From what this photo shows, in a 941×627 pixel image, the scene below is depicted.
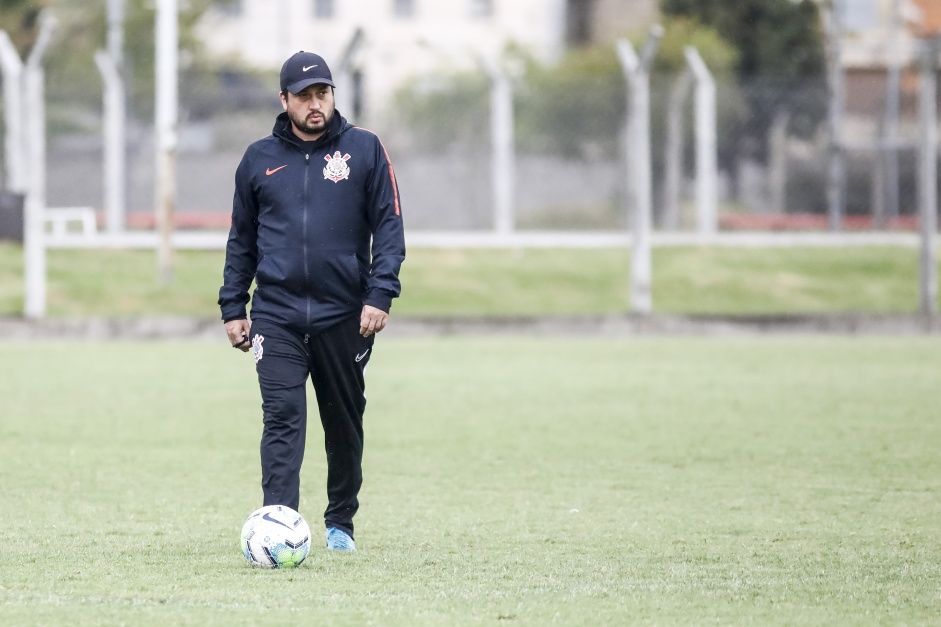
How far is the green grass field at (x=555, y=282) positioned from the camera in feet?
59.7

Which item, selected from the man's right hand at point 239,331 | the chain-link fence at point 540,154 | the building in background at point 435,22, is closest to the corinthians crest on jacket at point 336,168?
the man's right hand at point 239,331

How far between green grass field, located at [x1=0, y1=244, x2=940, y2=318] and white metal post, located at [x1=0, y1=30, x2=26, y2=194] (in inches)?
31.5

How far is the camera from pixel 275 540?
19.0 feet

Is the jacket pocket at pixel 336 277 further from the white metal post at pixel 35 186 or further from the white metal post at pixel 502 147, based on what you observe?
the white metal post at pixel 502 147

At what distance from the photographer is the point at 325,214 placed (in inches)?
244

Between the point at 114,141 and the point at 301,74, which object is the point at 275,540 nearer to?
the point at 301,74

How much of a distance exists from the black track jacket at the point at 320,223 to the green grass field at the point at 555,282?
11.5 meters

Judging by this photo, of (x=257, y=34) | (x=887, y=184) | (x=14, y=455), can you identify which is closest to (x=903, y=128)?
(x=887, y=184)

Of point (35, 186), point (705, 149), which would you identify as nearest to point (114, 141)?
point (35, 186)

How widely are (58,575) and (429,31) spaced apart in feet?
206

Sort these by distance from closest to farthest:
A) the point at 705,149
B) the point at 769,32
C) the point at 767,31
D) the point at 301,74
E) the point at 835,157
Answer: the point at 301,74 < the point at 705,149 < the point at 835,157 < the point at 769,32 < the point at 767,31

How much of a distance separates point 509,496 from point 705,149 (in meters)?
12.4

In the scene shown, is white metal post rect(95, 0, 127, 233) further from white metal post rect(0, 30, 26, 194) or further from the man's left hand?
the man's left hand

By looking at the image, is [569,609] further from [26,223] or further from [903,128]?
[903,128]
